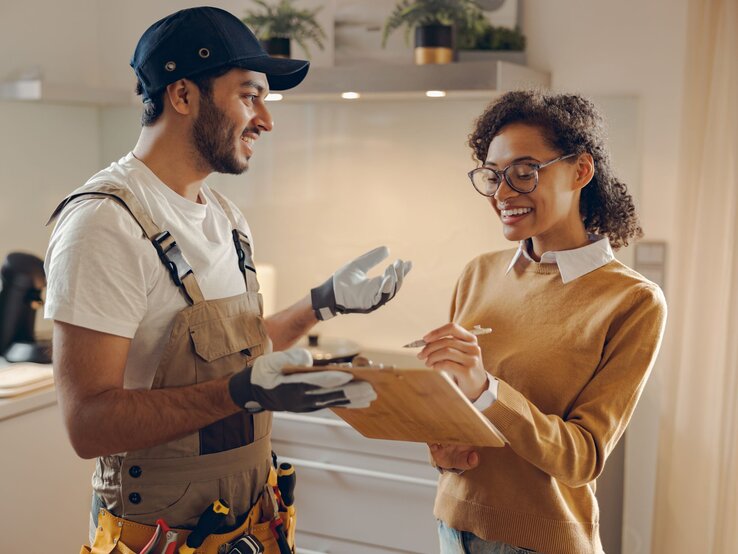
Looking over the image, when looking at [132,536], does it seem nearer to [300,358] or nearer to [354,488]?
[300,358]

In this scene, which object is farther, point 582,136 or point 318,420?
point 318,420

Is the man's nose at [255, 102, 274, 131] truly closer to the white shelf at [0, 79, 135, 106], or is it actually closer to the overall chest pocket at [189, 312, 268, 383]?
the overall chest pocket at [189, 312, 268, 383]

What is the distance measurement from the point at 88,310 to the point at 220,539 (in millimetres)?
449

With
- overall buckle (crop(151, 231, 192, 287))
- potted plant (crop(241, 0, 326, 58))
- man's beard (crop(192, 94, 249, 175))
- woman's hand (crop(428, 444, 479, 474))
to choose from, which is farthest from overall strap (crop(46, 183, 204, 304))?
potted plant (crop(241, 0, 326, 58))

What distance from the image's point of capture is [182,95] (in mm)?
1478

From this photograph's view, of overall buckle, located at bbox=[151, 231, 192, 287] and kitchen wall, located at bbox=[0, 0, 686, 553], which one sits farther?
kitchen wall, located at bbox=[0, 0, 686, 553]

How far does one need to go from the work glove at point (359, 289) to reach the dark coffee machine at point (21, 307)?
1.28 m

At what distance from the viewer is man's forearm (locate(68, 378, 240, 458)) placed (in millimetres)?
1264

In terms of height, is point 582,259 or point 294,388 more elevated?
point 582,259

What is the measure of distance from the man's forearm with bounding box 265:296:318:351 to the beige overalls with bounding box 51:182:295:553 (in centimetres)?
25

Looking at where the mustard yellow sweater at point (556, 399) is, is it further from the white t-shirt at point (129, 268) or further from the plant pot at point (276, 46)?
the plant pot at point (276, 46)

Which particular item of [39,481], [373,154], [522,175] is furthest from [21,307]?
[522,175]

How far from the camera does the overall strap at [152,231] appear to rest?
4.43ft

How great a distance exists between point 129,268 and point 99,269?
48 millimetres
